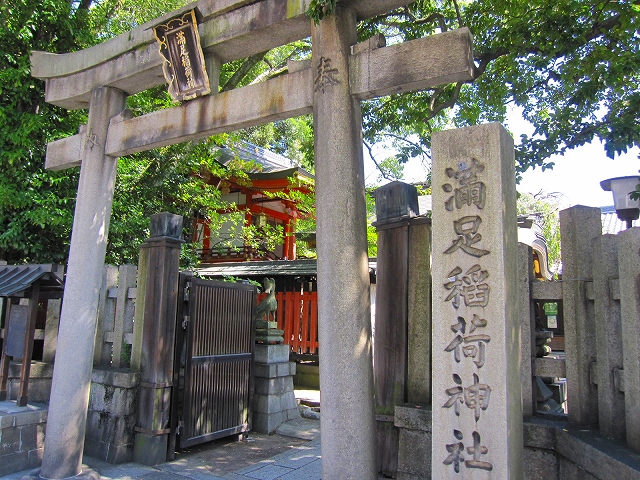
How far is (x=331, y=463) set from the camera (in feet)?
12.8

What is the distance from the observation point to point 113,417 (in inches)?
235

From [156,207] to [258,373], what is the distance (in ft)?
15.5

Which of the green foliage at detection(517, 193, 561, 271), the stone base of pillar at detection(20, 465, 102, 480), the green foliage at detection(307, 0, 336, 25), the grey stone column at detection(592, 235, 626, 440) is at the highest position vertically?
the green foliage at detection(517, 193, 561, 271)

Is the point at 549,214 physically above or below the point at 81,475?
above

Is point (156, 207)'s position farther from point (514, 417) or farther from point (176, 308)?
point (514, 417)

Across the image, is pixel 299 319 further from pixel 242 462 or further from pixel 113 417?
pixel 113 417

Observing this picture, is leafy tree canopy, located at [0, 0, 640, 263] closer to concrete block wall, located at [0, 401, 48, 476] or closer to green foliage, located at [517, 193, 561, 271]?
concrete block wall, located at [0, 401, 48, 476]

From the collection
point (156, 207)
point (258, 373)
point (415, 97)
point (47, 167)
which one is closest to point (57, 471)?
point (258, 373)

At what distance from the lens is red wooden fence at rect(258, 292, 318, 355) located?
12.0 metres

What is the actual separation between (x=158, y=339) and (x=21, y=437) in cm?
183

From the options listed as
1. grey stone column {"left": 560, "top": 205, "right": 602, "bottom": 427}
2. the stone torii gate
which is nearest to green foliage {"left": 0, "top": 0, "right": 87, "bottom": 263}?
the stone torii gate

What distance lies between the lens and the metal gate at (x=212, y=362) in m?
6.20

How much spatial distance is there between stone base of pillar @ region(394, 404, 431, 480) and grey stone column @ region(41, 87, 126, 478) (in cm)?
351

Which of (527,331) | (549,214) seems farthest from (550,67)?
(549,214)
